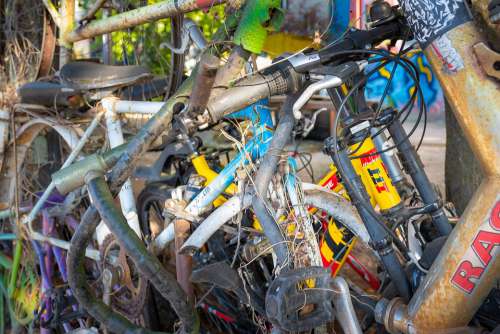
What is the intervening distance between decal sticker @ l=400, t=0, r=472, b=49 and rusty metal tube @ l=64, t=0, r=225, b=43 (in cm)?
87

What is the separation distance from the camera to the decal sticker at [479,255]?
1.67m

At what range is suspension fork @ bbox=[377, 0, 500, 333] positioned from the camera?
1.65 metres

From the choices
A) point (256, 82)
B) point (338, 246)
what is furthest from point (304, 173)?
point (256, 82)

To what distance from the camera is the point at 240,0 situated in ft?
6.05

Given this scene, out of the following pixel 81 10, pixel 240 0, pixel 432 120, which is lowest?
pixel 432 120

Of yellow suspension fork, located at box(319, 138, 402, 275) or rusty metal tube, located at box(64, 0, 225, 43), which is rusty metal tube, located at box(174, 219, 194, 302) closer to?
yellow suspension fork, located at box(319, 138, 402, 275)

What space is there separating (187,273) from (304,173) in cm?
133

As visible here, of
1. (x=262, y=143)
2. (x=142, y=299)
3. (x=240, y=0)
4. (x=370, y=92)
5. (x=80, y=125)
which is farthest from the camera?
(x=370, y=92)

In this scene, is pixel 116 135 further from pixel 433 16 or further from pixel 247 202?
pixel 433 16

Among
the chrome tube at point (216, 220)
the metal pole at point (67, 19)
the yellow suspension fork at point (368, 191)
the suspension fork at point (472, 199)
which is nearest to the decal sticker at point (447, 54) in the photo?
the suspension fork at point (472, 199)

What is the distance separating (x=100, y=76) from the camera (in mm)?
2941

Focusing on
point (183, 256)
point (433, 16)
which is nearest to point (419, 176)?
point (433, 16)

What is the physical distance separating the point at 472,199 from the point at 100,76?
2111mm

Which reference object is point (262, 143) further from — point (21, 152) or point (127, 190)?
point (21, 152)
